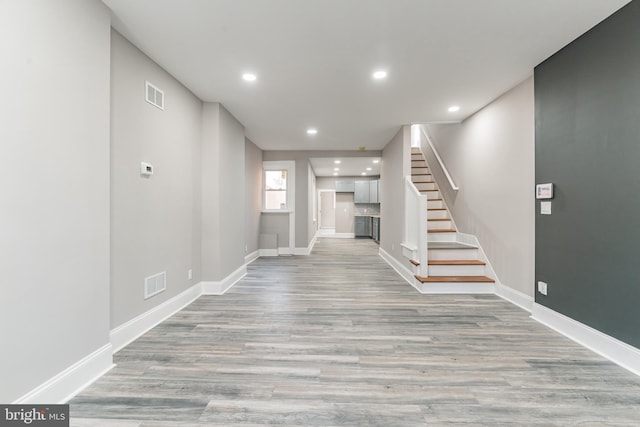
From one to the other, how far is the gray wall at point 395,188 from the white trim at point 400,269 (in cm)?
8

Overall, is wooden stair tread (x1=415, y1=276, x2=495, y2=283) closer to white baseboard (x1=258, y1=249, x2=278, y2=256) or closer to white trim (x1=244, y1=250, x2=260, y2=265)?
white trim (x1=244, y1=250, x2=260, y2=265)

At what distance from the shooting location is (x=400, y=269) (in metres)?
4.88

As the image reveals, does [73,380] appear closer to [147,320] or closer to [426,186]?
[147,320]

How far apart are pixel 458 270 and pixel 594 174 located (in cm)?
206

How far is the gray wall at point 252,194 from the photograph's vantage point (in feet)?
18.8

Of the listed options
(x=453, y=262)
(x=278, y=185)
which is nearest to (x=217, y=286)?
(x=453, y=262)

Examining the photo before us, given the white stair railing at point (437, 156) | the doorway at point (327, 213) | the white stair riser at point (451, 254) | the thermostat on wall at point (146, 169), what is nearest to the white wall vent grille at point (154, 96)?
the thermostat on wall at point (146, 169)

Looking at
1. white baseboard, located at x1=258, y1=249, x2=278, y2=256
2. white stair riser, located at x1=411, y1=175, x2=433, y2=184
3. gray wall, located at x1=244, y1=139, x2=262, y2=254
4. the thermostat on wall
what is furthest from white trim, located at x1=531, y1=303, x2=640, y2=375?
white baseboard, located at x1=258, y1=249, x2=278, y2=256

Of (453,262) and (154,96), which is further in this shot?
(453,262)

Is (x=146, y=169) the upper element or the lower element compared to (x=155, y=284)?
upper

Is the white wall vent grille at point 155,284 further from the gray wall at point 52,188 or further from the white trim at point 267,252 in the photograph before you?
the white trim at point 267,252

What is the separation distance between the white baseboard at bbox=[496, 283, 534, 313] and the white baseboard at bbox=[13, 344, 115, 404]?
13.3ft

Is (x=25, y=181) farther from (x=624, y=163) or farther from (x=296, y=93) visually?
(x=624, y=163)

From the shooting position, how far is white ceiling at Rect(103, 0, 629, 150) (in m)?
1.92
